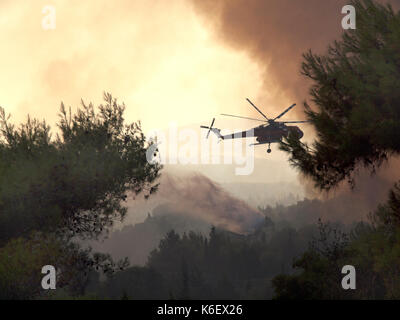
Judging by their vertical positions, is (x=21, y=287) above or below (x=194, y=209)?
below

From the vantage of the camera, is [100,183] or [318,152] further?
[100,183]

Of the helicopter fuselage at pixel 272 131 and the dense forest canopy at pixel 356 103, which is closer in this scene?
the dense forest canopy at pixel 356 103

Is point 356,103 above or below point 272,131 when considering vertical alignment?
below

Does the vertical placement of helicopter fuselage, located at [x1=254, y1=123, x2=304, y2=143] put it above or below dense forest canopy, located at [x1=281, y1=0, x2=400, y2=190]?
above

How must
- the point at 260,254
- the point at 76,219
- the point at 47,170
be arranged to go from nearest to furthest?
the point at 47,170 → the point at 76,219 → the point at 260,254

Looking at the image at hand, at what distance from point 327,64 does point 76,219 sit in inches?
707

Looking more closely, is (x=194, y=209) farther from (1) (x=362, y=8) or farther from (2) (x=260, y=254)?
(1) (x=362, y=8)

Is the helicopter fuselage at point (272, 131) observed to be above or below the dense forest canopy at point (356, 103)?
above

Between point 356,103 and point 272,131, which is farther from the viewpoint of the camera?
point 272,131

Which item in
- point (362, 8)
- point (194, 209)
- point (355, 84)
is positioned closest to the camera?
point (355, 84)

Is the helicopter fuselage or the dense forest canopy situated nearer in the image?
the dense forest canopy

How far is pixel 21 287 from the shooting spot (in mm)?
25125
